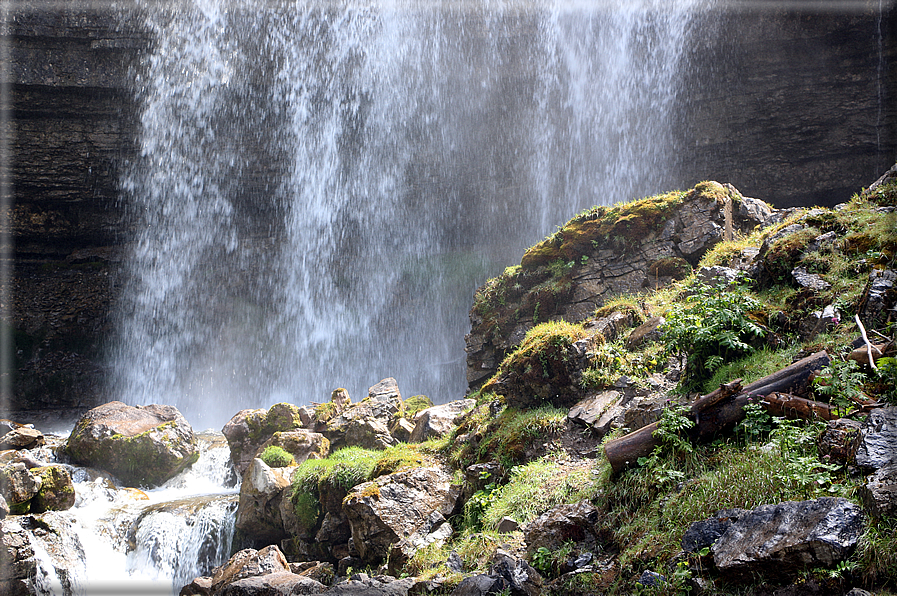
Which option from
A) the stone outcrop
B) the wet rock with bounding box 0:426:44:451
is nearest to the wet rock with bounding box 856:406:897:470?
the stone outcrop

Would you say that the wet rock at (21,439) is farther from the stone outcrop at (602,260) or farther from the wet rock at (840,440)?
the wet rock at (840,440)

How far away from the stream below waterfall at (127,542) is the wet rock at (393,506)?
381 centimetres

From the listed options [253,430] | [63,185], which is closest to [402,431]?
[253,430]

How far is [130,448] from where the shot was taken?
11.8 metres

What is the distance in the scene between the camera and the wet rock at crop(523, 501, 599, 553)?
4.91 metres

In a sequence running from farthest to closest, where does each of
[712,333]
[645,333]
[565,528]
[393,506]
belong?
[645,333] → [393,506] → [712,333] → [565,528]

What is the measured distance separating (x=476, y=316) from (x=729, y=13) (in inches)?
630

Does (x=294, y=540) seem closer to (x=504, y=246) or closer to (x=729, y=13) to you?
(x=504, y=246)

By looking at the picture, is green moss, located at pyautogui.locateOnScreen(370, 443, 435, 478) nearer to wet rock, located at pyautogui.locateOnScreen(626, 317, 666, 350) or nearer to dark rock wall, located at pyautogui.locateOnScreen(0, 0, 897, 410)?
wet rock, located at pyautogui.locateOnScreen(626, 317, 666, 350)

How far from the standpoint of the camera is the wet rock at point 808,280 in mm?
5918

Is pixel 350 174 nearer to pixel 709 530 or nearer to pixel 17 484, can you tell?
pixel 17 484

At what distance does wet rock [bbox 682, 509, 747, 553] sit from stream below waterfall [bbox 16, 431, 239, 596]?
26.9ft

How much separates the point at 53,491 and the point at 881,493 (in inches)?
474

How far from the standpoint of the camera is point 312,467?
8.70 m
